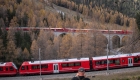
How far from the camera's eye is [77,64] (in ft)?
97.3

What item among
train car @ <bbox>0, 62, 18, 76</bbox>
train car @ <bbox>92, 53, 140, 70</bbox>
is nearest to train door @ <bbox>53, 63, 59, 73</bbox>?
train car @ <bbox>92, 53, 140, 70</bbox>

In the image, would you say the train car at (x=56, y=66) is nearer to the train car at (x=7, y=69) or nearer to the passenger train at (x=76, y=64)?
the passenger train at (x=76, y=64)

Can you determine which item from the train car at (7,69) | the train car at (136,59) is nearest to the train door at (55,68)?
the train car at (7,69)

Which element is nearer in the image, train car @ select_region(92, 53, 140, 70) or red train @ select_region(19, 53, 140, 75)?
red train @ select_region(19, 53, 140, 75)

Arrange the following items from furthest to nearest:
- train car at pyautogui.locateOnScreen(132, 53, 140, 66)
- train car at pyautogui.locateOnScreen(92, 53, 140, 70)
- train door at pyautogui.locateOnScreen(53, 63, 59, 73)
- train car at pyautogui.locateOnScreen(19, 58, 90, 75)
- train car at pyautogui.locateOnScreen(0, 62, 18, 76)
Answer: train car at pyautogui.locateOnScreen(0, 62, 18, 76), train car at pyautogui.locateOnScreen(132, 53, 140, 66), train car at pyautogui.locateOnScreen(92, 53, 140, 70), train door at pyautogui.locateOnScreen(53, 63, 59, 73), train car at pyautogui.locateOnScreen(19, 58, 90, 75)

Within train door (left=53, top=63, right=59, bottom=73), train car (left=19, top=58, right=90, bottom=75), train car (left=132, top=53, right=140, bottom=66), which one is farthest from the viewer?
train car (left=132, top=53, right=140, bottom=66)

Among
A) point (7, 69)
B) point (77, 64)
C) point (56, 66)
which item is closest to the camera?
point (77, 64)

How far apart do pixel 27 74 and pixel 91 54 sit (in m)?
18.4

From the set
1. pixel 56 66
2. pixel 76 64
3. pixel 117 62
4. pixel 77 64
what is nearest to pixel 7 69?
pixel 56 66

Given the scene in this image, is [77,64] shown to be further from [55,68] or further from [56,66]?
[55,68]

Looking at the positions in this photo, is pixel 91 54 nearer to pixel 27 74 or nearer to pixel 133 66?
pixel 133 66

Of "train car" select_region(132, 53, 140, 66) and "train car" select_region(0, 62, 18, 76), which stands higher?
"train car" select_region(132, 53, 140, 66)

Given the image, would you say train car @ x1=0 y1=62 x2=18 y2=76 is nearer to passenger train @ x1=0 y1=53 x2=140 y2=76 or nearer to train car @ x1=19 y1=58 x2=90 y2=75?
passenger train @ x1=0 y1=53 x2=140 y2=76

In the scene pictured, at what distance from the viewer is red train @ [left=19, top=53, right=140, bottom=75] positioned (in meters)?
29.7
